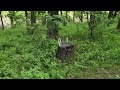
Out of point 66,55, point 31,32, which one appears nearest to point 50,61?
point 66,55

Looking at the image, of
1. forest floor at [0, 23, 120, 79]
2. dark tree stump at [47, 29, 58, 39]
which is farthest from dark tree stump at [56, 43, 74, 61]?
dark tree stump at [47, 29, 58, 39]

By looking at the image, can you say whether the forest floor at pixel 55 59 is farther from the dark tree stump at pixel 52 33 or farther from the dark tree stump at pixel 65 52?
the dark tree stump at pixel 52 33

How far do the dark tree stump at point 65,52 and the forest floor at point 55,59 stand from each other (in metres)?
0.28

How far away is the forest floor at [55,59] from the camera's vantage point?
10.1m

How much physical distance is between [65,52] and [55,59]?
58 centimetres

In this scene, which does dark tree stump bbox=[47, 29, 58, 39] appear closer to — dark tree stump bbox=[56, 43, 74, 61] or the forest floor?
the forest floor

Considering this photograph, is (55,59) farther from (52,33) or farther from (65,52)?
(52,33)

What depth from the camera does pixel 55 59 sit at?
11.8 meters

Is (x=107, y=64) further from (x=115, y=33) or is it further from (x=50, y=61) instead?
(x=115, y=33)

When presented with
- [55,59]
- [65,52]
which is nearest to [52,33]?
[65,52]

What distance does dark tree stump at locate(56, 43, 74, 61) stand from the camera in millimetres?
11805

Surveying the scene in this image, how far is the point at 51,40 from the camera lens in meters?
14.6

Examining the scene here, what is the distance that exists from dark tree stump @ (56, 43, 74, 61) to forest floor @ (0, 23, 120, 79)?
0.91ft
